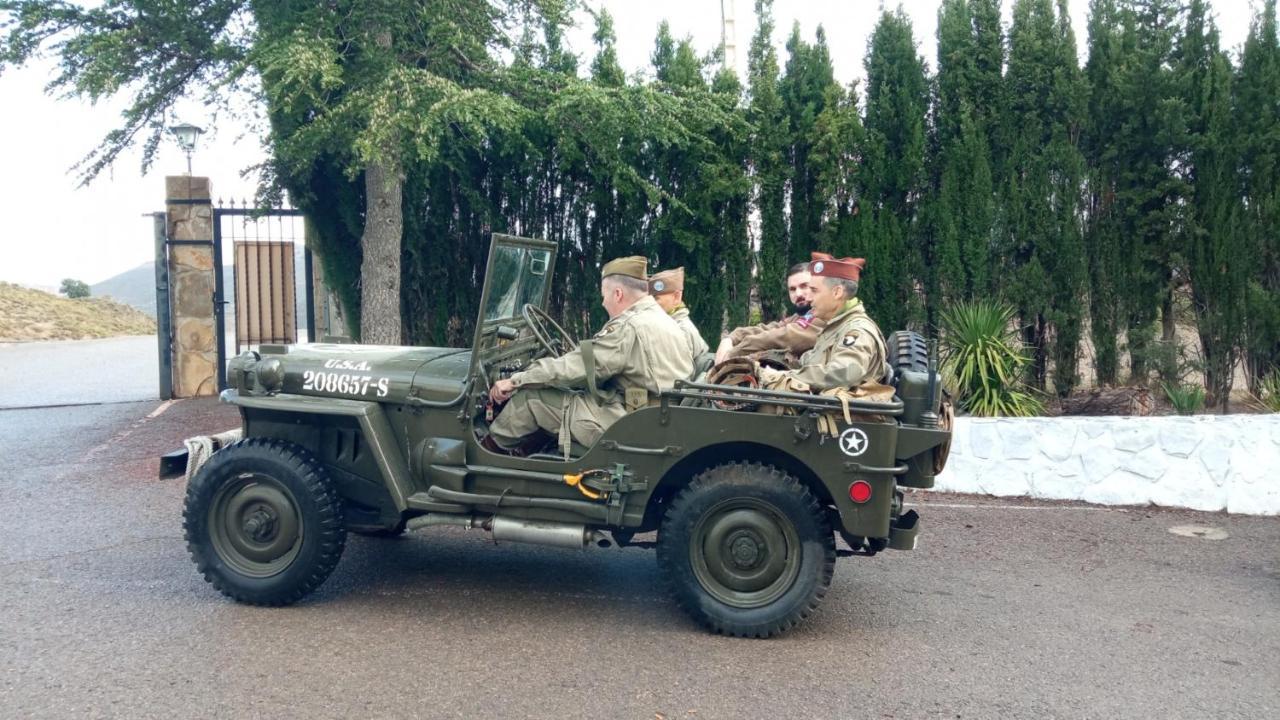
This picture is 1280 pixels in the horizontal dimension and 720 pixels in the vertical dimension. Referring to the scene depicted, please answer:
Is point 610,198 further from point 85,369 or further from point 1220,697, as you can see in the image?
point 85,369

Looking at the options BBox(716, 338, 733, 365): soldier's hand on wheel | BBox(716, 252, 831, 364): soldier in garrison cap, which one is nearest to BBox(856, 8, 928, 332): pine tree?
BBox(716, 252, 831, 364): soldier in garrison cap

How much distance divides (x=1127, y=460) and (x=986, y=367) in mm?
1734

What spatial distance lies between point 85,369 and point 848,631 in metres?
16.0

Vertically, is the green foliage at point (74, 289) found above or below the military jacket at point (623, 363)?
above

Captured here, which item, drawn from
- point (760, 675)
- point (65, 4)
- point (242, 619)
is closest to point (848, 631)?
point (760, 675)

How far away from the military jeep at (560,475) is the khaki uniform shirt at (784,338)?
1.59ft

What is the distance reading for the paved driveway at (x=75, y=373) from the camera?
1295cm

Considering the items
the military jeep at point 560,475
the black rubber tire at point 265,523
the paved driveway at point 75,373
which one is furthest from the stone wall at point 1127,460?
the paved driveway at point 75,373

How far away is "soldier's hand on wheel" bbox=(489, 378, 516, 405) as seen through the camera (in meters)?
5.13

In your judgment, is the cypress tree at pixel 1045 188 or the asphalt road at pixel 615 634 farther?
the cypress tree at pixel 1045 188

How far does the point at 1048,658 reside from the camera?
460cm

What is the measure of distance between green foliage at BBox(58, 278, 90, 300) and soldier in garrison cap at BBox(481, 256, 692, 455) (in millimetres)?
42452

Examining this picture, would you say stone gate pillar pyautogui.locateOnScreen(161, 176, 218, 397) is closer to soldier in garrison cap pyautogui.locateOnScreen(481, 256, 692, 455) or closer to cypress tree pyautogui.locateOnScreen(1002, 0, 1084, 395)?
soldier in garrison cap pyautogui.locateOnScreen(481, 256, 692, 455)

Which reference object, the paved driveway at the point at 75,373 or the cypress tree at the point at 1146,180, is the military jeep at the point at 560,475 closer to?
the cypress tree at the point at 1146,180
